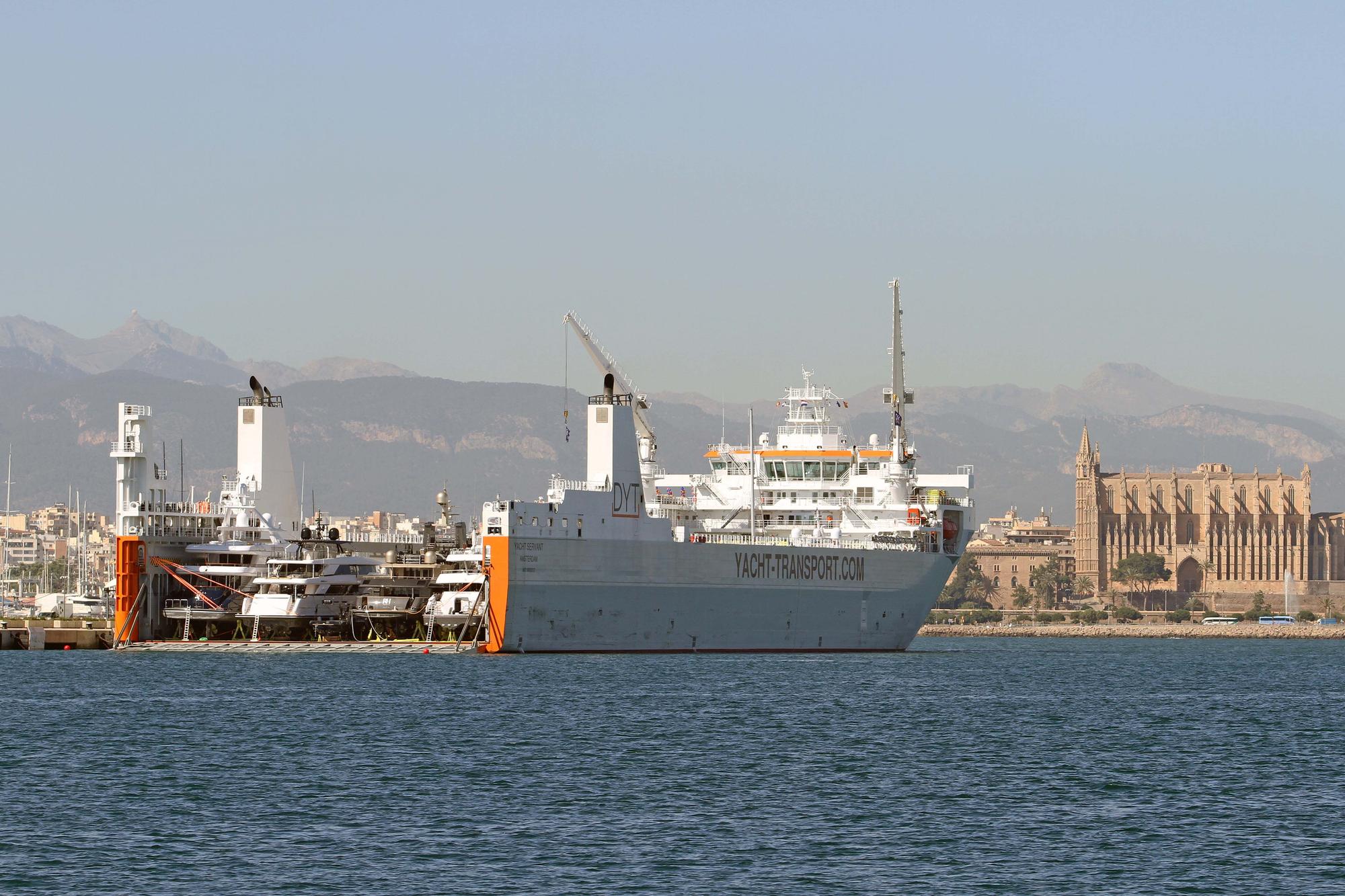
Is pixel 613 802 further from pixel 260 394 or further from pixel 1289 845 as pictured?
pixel 260 394

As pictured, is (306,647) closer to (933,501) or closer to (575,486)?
(575,486)

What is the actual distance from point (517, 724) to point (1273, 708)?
2475cm

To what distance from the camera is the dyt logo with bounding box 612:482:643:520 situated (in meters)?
74.7

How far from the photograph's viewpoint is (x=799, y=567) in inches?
3169

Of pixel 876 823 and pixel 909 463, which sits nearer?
pixel 876 823

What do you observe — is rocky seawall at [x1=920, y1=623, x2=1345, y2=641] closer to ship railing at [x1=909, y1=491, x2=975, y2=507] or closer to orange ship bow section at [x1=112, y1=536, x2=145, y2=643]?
ship railing at [x1=909, y1=491, x2=975, y2=507]

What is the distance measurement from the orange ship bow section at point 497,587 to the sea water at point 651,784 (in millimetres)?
2039

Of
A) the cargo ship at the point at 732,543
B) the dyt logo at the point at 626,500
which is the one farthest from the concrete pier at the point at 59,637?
the dyt logo at the point at 626,500

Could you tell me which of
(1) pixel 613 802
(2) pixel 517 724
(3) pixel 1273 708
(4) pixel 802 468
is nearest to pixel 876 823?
(1) pixel 613 802

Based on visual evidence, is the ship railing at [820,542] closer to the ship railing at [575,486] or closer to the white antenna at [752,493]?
the white antenna at [752,493]

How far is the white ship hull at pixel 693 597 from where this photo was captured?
7206cm

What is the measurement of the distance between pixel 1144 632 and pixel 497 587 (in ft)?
424

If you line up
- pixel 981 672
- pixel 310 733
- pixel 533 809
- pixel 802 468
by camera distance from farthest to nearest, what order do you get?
pixel 802 468, pixel 981 672, pixel 310 733, pixel 533 809

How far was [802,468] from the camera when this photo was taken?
87.8m
